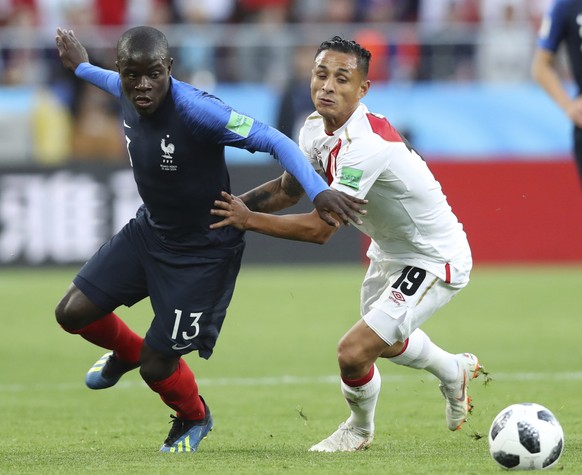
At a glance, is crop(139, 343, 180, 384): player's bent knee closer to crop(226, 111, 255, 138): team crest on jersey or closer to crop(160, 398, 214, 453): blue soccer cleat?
crop(160, 398, 214, 453): blue soccer cleat

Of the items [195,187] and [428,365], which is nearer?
[195,187]

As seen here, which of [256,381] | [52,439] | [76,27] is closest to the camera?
[52,439]

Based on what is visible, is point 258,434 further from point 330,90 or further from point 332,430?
point 330,90

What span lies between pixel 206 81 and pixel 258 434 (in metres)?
10.6

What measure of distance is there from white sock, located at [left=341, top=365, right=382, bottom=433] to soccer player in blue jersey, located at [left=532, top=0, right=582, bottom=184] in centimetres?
277

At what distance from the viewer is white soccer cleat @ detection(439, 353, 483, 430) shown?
7.36m

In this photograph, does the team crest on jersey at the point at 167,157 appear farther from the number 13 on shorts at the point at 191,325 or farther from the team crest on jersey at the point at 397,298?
the team crest on jersey at the point at 397,298

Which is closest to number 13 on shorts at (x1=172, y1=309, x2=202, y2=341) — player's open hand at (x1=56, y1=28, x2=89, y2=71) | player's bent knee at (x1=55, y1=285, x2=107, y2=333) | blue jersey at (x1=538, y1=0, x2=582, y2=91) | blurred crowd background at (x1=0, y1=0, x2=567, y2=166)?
player's bent knee at (x1=55, y1=285, x2=107, y2=333)

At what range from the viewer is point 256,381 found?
958 cm

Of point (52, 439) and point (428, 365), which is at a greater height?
point (428, 365)

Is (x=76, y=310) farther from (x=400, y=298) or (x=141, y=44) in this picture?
(x=400, y=298)

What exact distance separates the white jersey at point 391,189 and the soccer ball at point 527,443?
127 centimetres

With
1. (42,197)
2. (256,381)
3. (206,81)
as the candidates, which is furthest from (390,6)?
(256,381)

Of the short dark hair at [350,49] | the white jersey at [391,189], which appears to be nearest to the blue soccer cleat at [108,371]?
the white jersey at [391,189]
